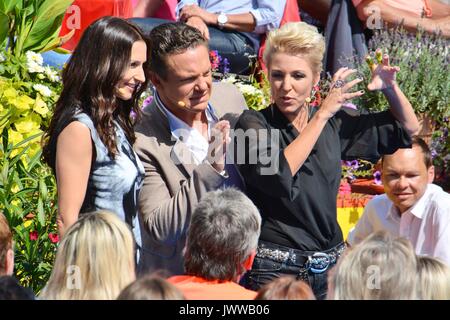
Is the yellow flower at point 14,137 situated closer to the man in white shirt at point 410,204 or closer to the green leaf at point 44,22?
the green leaf at point 44,22

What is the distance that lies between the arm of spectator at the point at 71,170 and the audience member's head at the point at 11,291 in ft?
2.37

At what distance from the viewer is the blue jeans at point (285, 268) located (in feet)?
13.6

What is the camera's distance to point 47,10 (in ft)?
21.2

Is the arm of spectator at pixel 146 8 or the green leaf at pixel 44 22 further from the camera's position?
the arm of spectator at pixel 146 8

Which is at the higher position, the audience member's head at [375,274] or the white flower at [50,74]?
the white flower at [50,74]

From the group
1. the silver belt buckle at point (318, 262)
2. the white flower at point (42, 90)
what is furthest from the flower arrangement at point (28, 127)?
the silver belt buckle at point (318, 262)

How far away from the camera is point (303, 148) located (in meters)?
4.09

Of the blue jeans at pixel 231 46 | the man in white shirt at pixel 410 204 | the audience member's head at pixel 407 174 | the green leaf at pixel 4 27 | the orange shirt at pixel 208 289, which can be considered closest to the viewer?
the orange shirt at pixel 208 289

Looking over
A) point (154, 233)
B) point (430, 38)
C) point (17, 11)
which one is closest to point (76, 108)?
point (154, 233)

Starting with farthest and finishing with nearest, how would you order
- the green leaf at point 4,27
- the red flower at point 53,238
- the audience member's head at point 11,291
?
the green leaf at point 4,27 → the red flower at point 53,238 → the audience member's head at point 11,291

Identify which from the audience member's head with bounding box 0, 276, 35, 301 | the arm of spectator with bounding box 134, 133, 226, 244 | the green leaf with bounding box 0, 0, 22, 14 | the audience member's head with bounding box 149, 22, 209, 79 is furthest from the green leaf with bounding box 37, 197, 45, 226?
the audience member's head with bounding box 0, 276, 35, 301

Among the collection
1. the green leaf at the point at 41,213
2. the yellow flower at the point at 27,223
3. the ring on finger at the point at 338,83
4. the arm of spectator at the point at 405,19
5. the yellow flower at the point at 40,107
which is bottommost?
the yellow flower at the point at 27,223

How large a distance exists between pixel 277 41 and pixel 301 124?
359 millimetres

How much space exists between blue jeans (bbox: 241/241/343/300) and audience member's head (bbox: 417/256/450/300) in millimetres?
765
